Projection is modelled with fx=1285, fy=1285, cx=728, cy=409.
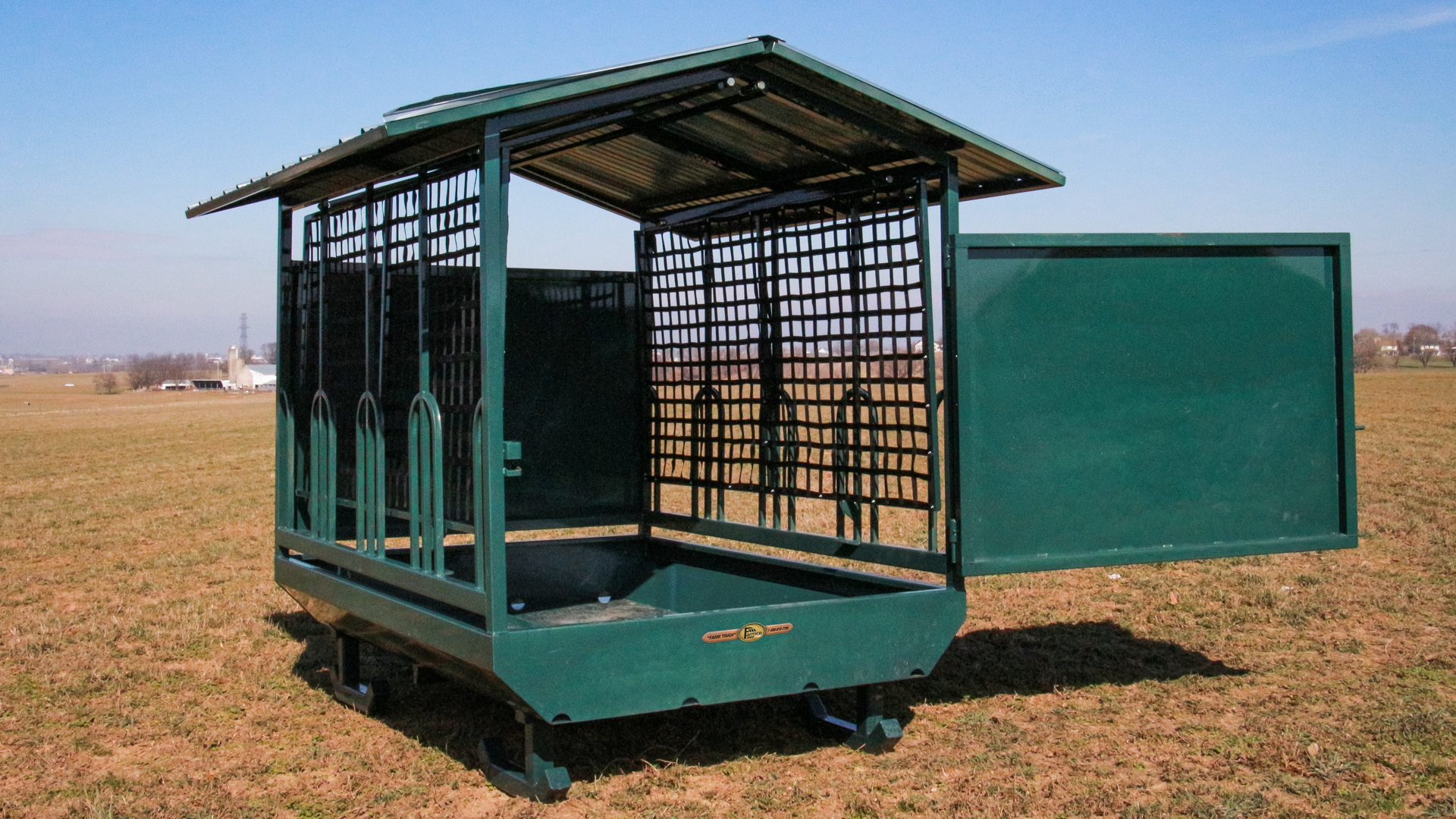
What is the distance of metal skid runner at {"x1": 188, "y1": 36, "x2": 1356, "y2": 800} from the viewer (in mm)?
5129

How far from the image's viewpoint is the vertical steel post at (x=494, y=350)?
4836 millimetres

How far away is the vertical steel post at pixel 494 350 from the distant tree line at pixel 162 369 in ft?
420

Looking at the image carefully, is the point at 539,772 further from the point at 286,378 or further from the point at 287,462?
the point at 286,378

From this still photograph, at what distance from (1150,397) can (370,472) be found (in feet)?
11.9

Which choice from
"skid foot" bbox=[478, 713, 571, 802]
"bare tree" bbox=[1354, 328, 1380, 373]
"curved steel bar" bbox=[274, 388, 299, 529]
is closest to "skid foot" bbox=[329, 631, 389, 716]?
"curved steel bar" bbox=[274, 388, 299, 529]

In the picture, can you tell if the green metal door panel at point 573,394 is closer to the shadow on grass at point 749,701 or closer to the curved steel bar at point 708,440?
the curved steel bar at point 708,440

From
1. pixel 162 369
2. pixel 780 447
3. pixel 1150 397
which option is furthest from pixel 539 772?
pixel 162 369

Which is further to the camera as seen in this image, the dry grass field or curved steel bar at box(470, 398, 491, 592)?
the dry grass field

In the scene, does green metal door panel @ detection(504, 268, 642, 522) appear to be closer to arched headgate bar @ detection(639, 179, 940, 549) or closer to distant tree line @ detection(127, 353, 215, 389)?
arched headgate bar @ detection(639, 179, 940, 549)

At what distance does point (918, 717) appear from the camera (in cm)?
636

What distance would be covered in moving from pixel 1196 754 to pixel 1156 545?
0.93 m

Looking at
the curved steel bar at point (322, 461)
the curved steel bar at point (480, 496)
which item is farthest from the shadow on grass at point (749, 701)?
the curved steel bar at point (480, 496)

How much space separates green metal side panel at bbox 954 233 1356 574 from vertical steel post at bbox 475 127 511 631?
2.01m

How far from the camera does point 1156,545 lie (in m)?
5.88
